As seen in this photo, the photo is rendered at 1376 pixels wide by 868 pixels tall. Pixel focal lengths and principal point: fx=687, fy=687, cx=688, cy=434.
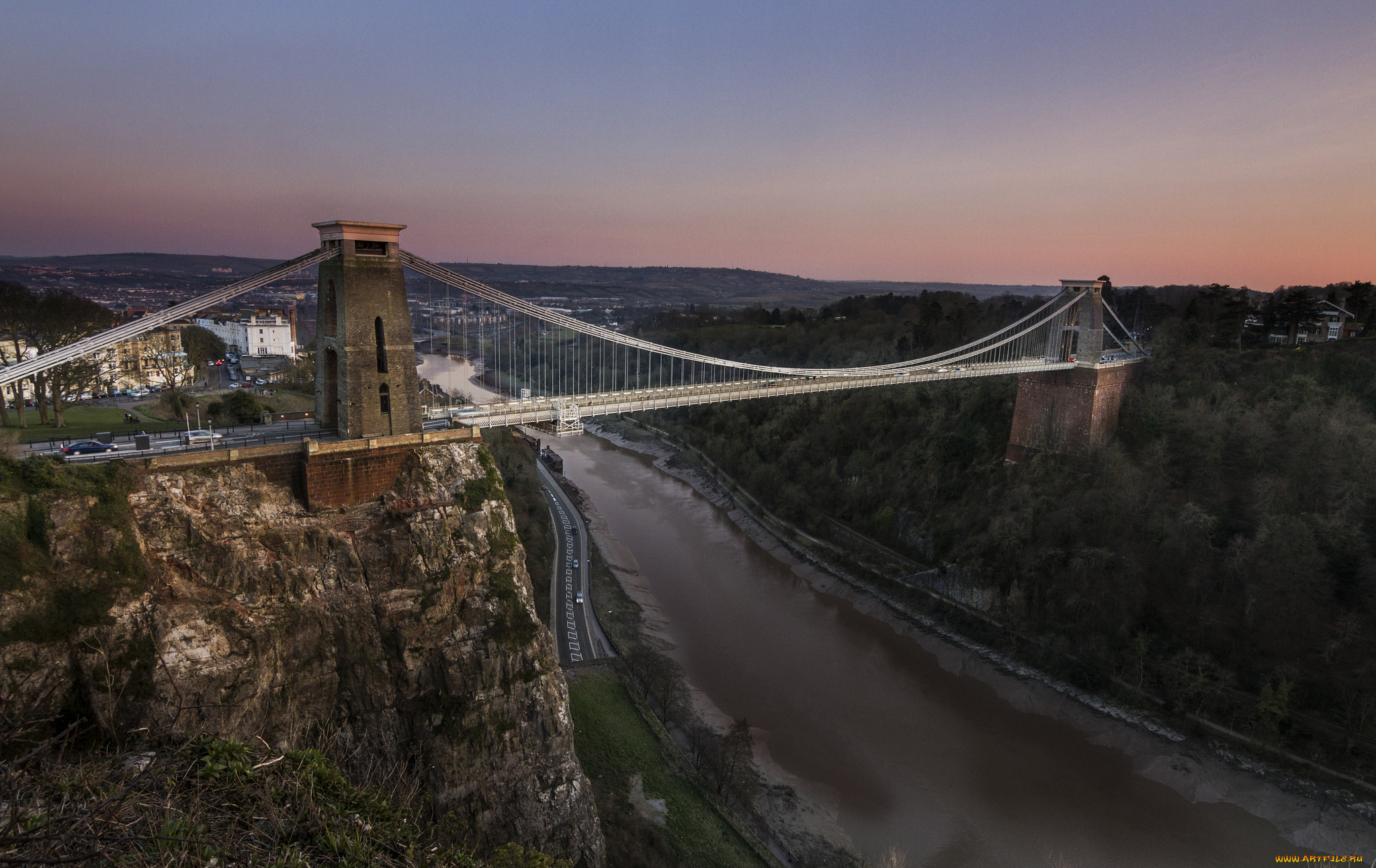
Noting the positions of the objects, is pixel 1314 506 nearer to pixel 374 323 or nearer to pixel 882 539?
pixel 882 539

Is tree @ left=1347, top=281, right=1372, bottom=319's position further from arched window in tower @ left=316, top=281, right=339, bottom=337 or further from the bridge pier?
arched window in tower @ left=316, top=281, right=339, bottom=337

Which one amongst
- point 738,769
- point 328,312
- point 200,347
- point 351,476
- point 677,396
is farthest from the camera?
point 200,347

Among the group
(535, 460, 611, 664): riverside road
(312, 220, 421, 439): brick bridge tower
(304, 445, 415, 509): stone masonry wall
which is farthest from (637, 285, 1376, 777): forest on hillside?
(312, 220, 421, 439): brick bridge tower

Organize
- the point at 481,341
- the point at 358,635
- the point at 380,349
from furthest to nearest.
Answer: the point at 481,341 → the point at 380,349 → the point at 358,635

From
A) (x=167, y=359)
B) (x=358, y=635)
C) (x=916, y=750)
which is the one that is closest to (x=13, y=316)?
(x=167, y=359)

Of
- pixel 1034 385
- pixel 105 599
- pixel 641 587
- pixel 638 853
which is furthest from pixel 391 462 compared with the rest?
pixel 1034 385

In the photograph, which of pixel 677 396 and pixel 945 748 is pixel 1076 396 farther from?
pixel 677 396

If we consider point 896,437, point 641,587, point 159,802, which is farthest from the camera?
point 896,437
